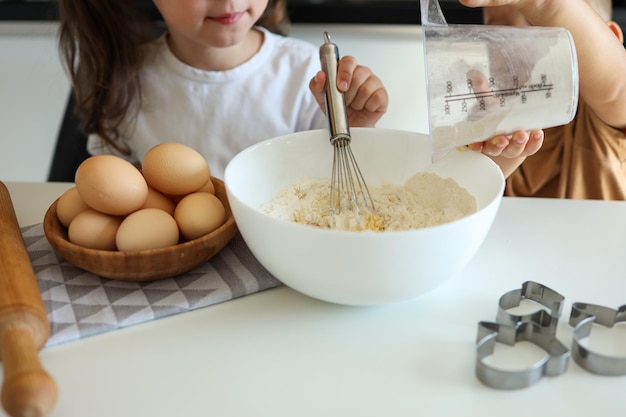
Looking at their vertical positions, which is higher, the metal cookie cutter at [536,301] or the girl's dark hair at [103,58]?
the girl's dark hair at [103,58]

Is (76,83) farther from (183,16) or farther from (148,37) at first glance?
(183,16)

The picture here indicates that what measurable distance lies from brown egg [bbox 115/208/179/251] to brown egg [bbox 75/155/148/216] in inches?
0.7

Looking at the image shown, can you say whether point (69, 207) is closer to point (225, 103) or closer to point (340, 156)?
point (340, 156)

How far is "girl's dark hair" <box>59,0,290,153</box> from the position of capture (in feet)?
4.49

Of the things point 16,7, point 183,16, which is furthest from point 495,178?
point 16,7

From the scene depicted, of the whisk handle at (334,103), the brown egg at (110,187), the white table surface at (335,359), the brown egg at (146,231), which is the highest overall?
the whisk handle at (334,103)

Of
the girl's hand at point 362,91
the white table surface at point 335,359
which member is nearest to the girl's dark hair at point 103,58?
the girl's hand at point 362,91

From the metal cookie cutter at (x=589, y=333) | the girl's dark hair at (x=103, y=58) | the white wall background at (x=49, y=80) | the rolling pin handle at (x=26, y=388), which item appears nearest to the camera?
the rolling pin handle at (x=26, y=388)

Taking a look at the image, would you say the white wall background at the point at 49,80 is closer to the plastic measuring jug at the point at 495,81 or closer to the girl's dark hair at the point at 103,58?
the girl's dark hair at the point at 103,58

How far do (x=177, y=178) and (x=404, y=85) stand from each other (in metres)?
0.85

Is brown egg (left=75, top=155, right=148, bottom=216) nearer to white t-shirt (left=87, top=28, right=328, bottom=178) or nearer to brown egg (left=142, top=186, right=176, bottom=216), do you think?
brown egg (left=142, top=186, right=176, bottom=216)

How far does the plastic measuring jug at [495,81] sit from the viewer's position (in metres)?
0.71

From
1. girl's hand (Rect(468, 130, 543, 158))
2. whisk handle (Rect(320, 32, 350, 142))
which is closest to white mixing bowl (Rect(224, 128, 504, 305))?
girl's hand (Rect(468, 130, 543, 158))

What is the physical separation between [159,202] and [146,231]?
0.08 m
